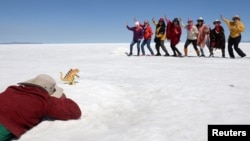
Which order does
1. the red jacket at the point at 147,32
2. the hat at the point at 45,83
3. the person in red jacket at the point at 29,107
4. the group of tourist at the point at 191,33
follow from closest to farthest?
1. the person in red jacket at the point at 29,107
2. the hat at the point at 45,83
3. the group of tourist at the point at 191,33
4. the red jacket at the point at 147,32

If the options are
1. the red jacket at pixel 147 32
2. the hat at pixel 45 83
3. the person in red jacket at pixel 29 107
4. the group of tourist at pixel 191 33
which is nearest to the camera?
the person in red jacket at pixel 29 107

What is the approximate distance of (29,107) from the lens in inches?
152

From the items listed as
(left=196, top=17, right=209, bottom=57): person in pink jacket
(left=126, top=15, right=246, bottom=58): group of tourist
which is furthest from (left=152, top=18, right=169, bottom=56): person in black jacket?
(left=196, top=17, right=209, bottom=57): person in pink jacket

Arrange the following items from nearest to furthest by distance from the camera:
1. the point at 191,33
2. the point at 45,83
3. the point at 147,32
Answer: the point at 45,83, the point at 191,33, the point at 147,32

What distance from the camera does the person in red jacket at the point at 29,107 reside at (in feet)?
12.1

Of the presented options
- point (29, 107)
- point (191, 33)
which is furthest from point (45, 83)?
point (191, 33)

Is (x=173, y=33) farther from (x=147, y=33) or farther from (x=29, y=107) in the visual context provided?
(x=29, y=107)

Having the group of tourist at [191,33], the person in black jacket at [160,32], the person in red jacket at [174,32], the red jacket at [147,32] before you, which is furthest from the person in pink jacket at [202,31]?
the red jacket at [147,32]

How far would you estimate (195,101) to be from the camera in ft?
17.3

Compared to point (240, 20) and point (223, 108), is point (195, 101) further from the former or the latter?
point (240, 20)

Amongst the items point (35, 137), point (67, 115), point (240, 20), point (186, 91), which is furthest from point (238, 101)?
point (240, 20)

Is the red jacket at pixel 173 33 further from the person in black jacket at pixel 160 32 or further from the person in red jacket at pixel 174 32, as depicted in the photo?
the person in black jacket at pixel 160 32

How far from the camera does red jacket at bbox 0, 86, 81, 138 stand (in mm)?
3707

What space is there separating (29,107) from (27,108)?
0.03 metres
